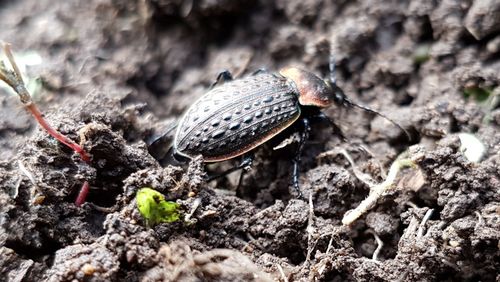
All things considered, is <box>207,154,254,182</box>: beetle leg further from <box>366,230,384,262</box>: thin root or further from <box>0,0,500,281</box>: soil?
<box>366,230,384,262</box>: thin root

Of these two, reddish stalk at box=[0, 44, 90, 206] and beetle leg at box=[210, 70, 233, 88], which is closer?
reddish stalk at box=[0, 44, 90, 206]

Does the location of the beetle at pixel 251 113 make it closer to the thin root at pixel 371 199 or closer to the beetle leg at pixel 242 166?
the beetle leg at pixel 242 166

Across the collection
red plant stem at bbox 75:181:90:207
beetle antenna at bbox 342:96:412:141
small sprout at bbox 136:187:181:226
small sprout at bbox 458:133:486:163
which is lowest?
beetle antenna at bbox 342:96:412:141

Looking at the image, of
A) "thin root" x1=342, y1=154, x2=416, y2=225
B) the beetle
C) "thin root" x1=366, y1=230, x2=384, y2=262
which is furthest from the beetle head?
"thin root" x1=366, y1=230, x2=384, y2=262

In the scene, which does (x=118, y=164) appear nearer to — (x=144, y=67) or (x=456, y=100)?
(x=144, y=67)

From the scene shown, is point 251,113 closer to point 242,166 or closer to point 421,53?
point 242,166

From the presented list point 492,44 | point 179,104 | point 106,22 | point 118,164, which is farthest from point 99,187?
point 492,44
